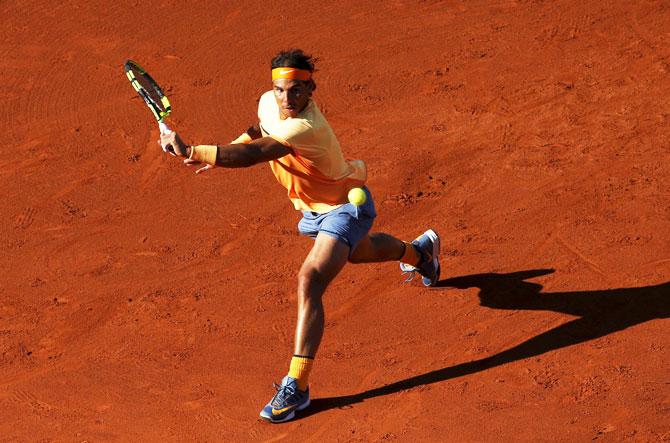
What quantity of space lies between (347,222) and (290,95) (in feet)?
3.23

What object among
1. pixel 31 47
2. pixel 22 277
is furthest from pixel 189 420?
pixel 31 47

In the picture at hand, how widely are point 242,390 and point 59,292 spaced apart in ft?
6.55

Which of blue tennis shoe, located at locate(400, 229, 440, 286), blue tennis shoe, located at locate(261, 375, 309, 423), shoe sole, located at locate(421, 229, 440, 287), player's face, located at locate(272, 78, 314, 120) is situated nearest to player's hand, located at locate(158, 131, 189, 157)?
player's face, located at locate(272, 78, 314, 120)

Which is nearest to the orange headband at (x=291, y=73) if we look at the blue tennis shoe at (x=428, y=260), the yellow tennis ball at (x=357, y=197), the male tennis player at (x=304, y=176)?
the male tennis player at (x=304, y=176)

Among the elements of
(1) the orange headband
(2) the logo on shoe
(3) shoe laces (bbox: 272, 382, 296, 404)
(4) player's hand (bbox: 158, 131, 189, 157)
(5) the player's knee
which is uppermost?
(1) the orange headband

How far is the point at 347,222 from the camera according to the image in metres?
8.17

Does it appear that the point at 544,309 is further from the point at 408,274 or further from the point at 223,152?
the point at 223,152

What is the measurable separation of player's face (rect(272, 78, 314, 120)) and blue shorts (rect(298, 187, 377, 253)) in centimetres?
78

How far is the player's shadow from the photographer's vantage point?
816 centimetres

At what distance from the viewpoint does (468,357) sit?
838 cm

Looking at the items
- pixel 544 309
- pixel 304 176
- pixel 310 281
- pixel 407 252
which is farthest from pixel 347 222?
pixel 544 309

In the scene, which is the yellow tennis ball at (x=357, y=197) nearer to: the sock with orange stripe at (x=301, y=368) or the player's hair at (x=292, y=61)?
the player's hair at (x=292, y=61)

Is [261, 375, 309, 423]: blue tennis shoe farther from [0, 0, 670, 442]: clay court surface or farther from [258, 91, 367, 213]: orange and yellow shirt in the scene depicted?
[258, 91, 367, 213]: orange and yellow shirt

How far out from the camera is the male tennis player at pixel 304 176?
300 inches
